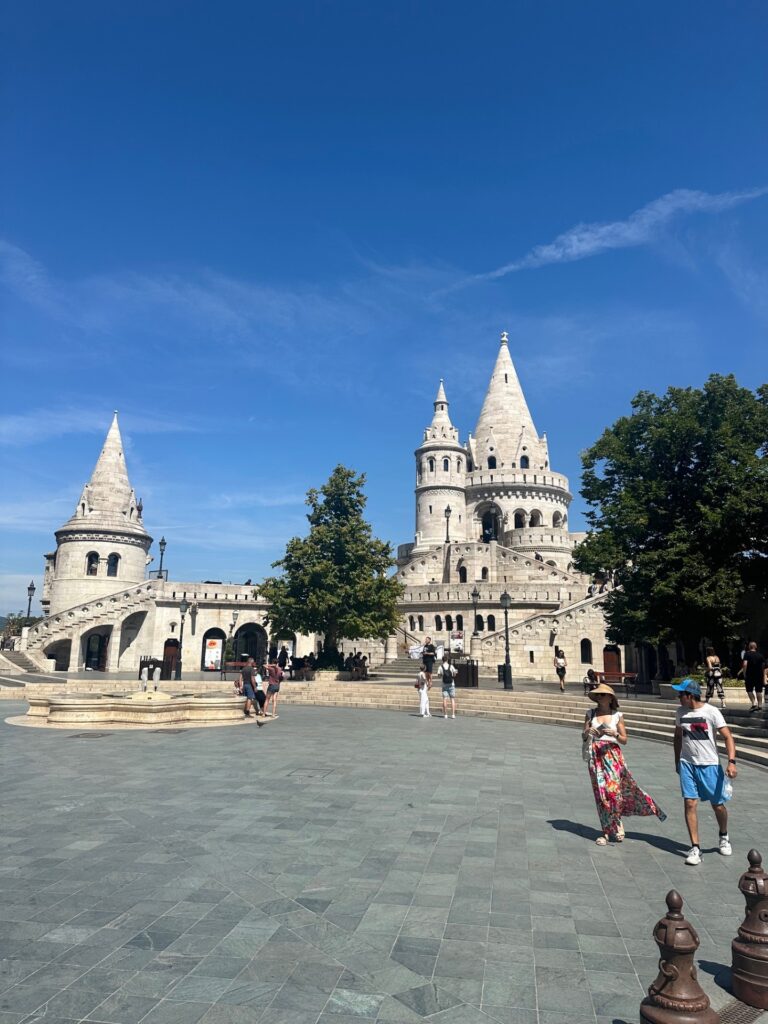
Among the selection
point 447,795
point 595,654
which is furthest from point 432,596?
point 447,795

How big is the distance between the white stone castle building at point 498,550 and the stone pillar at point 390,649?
63cm

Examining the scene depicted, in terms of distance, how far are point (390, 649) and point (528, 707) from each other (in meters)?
21.3

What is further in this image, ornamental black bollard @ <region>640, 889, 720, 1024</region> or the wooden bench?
the wooden bench

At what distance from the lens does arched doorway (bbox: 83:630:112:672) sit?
39969 mm

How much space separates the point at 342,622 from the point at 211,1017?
2634cm

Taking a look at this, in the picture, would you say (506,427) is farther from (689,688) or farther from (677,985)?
(677,985)

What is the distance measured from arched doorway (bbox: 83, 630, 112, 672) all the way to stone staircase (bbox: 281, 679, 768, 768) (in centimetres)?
1955

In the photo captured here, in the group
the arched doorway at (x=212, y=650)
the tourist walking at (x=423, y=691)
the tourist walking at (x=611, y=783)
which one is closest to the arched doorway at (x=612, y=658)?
the tourist walking at (x=423, y=691)

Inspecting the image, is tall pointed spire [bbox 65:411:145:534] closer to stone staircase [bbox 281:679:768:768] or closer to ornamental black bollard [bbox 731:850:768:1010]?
stone staircase [bbox 281:679:768:768]

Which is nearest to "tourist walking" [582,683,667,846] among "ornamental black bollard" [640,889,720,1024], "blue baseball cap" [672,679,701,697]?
"blue baseball cap" [672,679,701,697]

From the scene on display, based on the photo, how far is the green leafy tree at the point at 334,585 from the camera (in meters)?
29.9

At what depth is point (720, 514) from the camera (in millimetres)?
20000

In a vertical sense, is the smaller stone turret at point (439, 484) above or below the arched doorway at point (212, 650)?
above

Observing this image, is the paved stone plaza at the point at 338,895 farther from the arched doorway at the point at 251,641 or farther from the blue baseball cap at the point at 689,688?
the arched doorway at the point at 251,641
